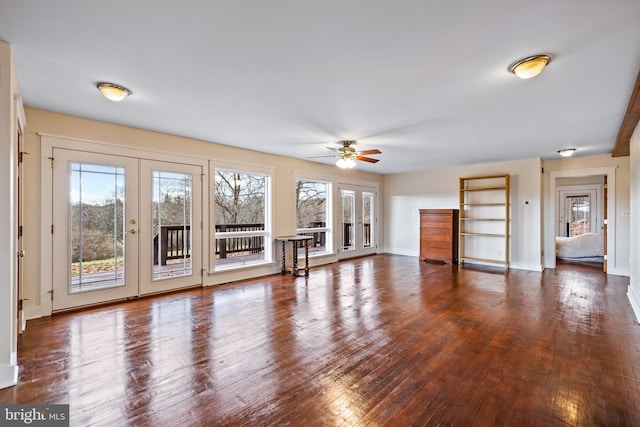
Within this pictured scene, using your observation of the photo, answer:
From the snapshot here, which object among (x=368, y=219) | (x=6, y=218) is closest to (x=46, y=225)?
(x=6, y=218)

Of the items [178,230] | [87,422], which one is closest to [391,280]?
[178,230]

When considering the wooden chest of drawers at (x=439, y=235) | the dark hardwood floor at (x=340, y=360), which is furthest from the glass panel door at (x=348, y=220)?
the dark hardwood floor at (x=340, y=360)

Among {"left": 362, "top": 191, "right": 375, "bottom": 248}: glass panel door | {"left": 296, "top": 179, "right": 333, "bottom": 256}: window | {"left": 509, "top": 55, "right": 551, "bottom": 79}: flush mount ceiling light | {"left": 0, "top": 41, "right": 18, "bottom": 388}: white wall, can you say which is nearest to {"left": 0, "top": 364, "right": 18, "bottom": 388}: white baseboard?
{"left": 0, "top": 41, "right": 18, "bottom": 388}: white wall

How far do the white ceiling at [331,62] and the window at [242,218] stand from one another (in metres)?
1.52

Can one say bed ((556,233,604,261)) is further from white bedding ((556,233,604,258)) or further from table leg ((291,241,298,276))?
table leg ((291,241,298,276))

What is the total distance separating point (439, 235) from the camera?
7.23m

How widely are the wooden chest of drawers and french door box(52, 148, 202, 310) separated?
5.37m

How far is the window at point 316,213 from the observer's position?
6.83 m

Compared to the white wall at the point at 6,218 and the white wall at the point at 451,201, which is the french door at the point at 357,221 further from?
the white wall at the point at 6,218

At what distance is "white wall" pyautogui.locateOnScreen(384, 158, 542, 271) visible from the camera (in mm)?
6187

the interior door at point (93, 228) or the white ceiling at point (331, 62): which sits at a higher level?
the white ceiling at point (331, 62)

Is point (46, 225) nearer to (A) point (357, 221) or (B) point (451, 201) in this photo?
(A) point (357, 221)

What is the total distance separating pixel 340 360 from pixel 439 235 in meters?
5.59

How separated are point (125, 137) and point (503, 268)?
749 centimetres
